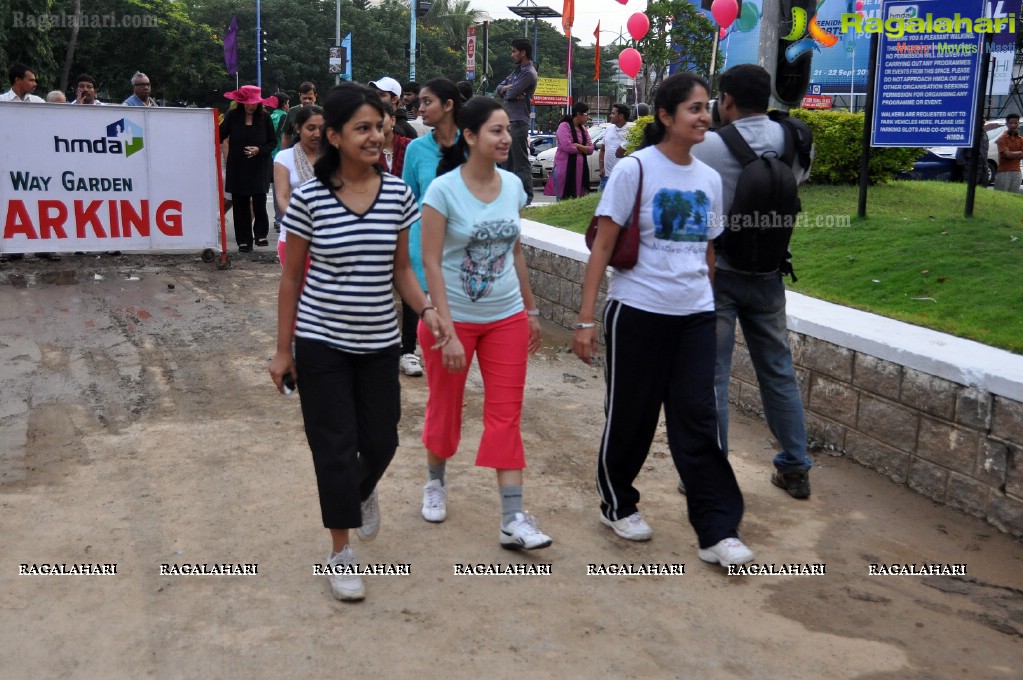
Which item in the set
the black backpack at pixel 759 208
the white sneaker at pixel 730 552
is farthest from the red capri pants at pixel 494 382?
the black backpack at pixel 759 208

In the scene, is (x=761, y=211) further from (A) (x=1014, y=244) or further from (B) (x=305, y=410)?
(A) (x=1014, y=244)

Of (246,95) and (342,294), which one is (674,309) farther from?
(246,95)

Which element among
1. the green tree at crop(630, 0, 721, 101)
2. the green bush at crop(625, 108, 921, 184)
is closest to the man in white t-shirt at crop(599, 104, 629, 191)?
the green bush at crop(625, 108, 921, 184)

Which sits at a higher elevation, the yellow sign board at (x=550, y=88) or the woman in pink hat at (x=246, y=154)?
the yellow sign board at (x=550, y=88)

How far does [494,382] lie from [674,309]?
778 millimetres

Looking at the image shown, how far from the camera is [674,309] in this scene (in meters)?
4.03

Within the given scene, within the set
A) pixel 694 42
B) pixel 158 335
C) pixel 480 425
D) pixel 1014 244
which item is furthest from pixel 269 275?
pixel 694 42

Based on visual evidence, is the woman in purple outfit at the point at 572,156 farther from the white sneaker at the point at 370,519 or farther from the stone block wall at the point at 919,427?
the white sneaker at the point at 370,519

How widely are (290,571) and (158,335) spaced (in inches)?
169

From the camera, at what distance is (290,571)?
393 centimetres

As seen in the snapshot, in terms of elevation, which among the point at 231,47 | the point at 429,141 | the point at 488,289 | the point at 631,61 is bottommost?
the point at 488,289

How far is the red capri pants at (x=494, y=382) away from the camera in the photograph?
4.16 meters

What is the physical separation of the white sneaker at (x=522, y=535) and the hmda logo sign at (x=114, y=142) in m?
7.61

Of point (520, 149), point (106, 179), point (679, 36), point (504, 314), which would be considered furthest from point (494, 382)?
point (679, 36)
